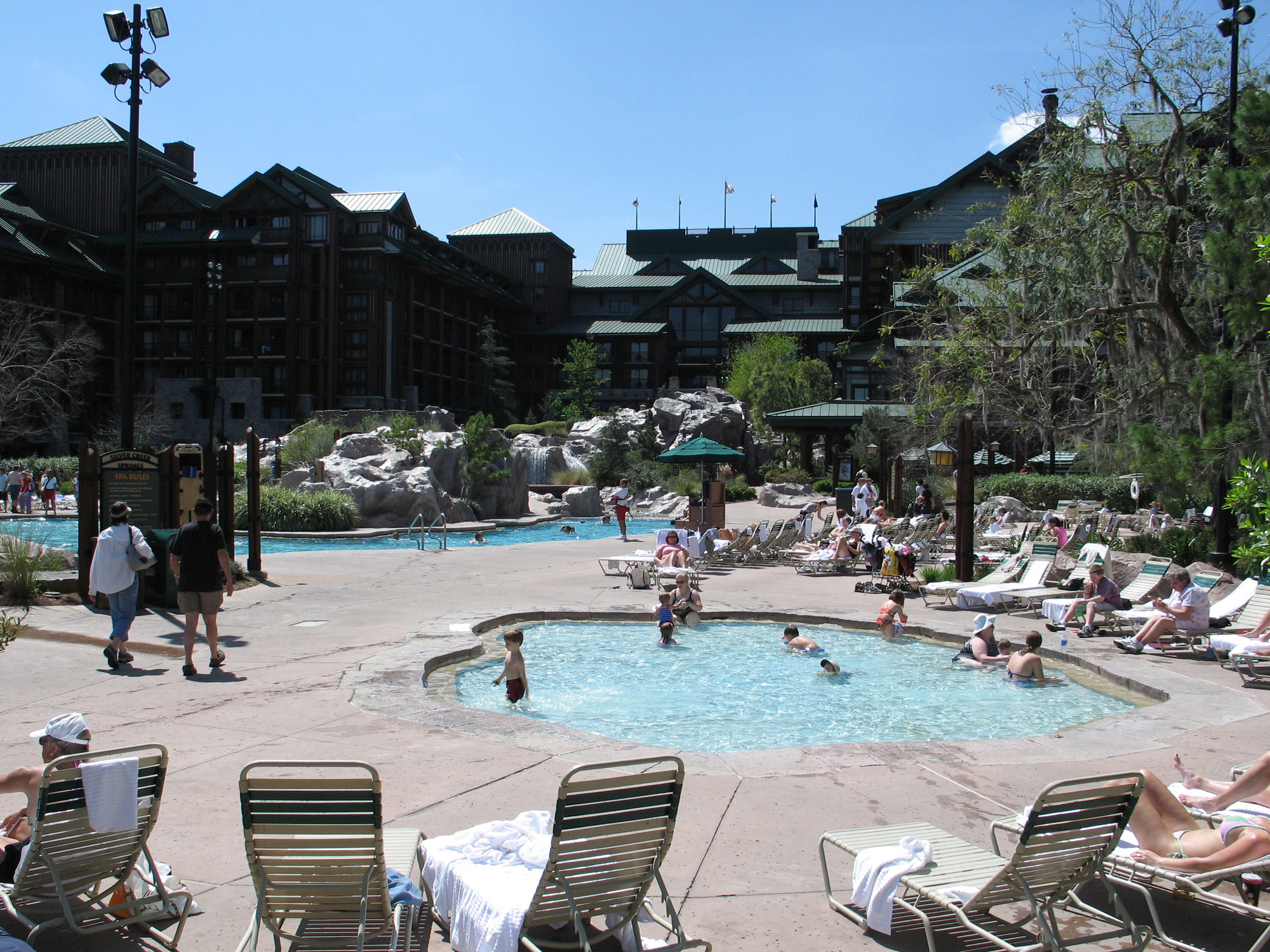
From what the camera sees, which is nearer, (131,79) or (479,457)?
(131,79)

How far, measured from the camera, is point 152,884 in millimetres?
3865

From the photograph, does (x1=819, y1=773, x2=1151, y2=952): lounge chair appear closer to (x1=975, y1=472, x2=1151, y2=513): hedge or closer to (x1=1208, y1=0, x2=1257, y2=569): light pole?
(x1=1208, y1=0, x2=1257, y2=569): light pole

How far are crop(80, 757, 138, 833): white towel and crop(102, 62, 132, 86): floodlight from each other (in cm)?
1343

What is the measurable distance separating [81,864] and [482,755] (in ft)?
9.27

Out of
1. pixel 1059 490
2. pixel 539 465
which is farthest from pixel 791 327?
pixel 1059 490

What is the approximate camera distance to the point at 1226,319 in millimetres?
11828

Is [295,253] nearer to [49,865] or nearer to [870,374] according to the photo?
[870,374]

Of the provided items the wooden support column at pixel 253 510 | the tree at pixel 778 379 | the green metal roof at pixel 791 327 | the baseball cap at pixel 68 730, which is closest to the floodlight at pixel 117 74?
the wooden support column at pixel 253 510

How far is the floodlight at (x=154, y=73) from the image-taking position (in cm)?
1366

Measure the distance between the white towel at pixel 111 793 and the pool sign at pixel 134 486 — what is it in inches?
399

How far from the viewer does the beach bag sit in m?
9.04

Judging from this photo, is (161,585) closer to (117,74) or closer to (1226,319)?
(117,74)

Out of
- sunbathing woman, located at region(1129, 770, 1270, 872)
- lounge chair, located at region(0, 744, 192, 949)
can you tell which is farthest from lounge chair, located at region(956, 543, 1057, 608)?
lounge chair, located at region(0, 744, 192, 949)

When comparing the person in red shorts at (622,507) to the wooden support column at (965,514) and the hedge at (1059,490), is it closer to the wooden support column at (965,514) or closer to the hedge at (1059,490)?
the wooden support column at (965,514)
